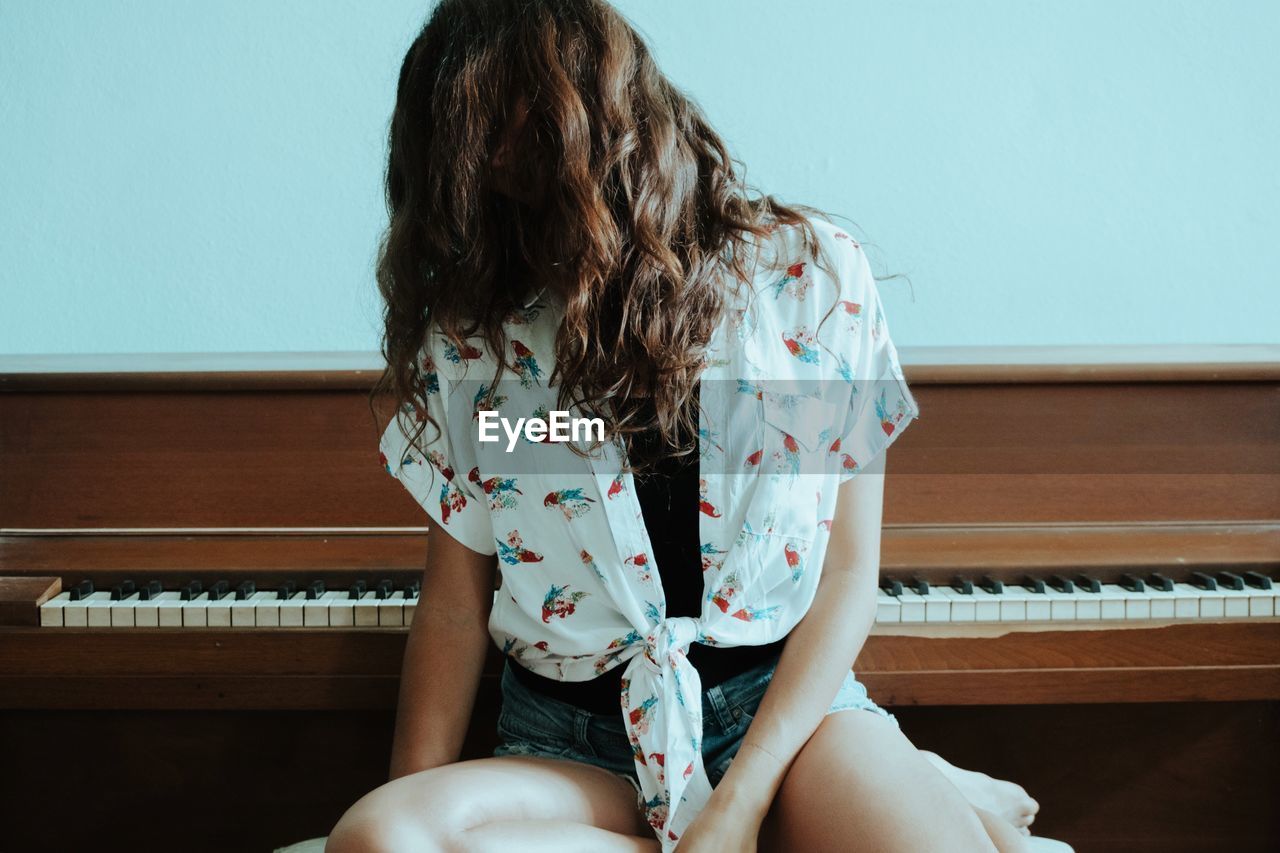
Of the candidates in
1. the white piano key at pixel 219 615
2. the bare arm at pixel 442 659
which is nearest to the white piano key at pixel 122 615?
the white piano key at pixel 219 615

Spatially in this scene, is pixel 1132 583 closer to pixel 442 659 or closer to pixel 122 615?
pixel 442 659

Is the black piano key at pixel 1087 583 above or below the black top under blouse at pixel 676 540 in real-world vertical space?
below

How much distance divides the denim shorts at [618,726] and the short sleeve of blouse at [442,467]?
214 mm

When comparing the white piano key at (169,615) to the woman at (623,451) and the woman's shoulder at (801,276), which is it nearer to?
the woman at (623,451)

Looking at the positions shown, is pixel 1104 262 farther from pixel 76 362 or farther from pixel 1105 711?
pixel 76 362

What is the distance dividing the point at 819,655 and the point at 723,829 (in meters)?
0.22

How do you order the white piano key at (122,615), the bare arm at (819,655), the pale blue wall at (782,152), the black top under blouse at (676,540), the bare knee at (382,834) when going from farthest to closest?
the pale blue wall at (782,152), the white piano key at (122,615), the black top under blouse at (676,540), the bare arm at (819,655), the bare knee at (382,834)

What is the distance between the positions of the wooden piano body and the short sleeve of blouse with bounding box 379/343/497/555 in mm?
308

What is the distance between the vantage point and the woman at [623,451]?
1085 millimetres

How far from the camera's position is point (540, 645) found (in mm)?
1196

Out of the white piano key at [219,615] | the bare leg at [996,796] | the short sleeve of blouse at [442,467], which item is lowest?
the white piano key at [219,615]

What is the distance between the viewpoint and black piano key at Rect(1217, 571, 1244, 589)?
151 centimetres

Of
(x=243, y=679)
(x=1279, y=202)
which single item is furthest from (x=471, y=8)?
(x=1279, y=202)

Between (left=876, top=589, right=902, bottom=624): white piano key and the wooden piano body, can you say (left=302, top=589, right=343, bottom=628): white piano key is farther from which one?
(left=876, top=589, right=902, bottom=624): white piano key
